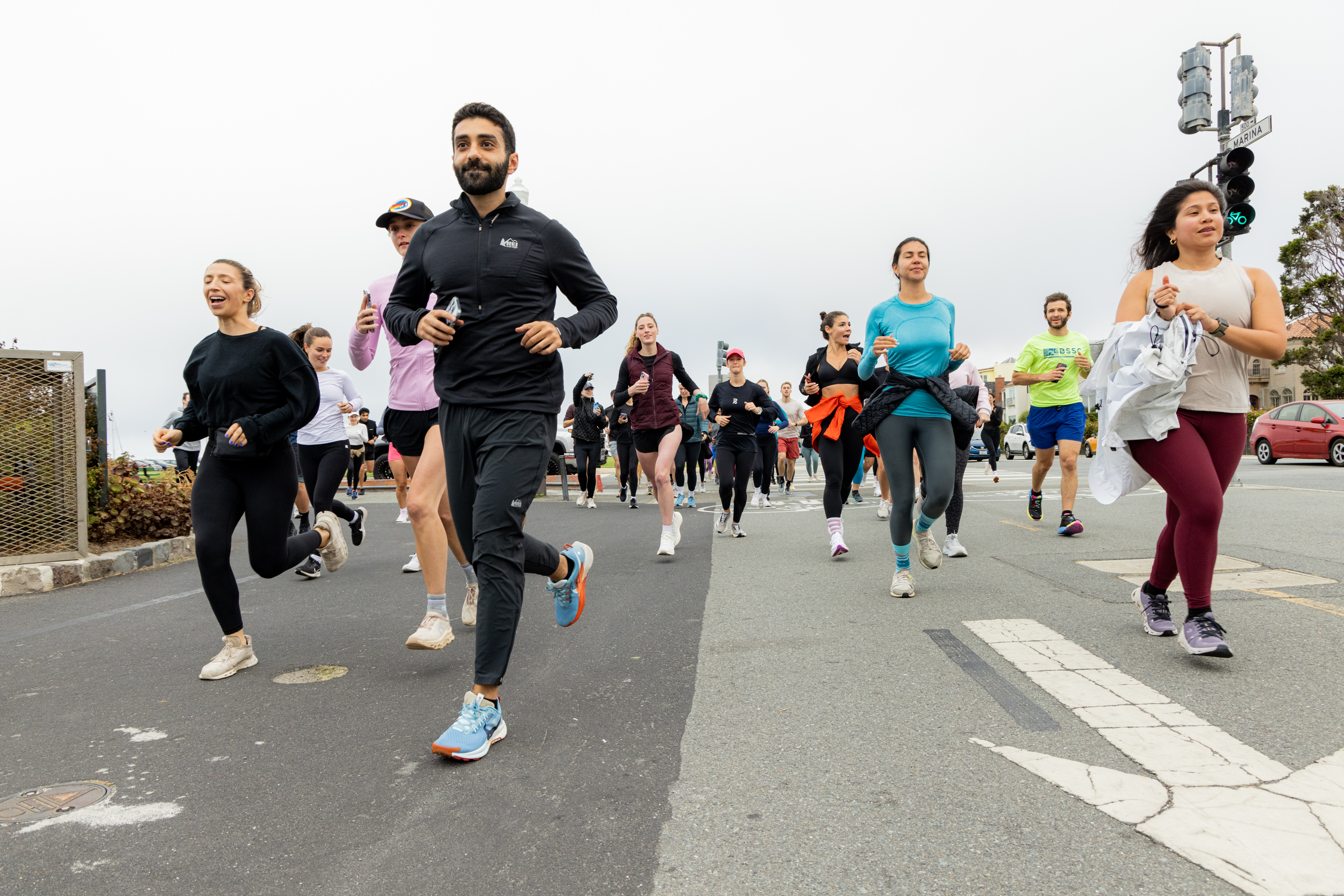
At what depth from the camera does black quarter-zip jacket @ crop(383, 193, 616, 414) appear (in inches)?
123

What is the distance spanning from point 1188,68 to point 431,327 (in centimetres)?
1073

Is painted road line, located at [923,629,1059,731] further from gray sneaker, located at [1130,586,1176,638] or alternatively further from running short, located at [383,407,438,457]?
running short, located at [383,407,438,457]

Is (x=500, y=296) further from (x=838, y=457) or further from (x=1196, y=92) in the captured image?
(x=1196, y=92)

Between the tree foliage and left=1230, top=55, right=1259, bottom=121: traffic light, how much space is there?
30.2 m

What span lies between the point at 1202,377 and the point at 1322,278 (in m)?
40.1

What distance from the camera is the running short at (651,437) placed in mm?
7746

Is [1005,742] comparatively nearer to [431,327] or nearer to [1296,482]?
[431,327]

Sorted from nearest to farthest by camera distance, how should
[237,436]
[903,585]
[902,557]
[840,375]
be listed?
[237,436]
[903,585]
[902,557]
[840,375]

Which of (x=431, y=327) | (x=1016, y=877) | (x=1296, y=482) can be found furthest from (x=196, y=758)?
(x=1296, y=482)

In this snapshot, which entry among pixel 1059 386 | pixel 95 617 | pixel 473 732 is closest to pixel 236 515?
pixel 473 732

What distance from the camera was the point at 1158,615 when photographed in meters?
4.01

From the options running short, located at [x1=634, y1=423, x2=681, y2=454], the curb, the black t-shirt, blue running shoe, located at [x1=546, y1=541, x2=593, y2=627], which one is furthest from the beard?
the black t-shirt

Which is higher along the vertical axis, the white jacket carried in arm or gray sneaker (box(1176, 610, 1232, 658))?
the white jacket carried in arm

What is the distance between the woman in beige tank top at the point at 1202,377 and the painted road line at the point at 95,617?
15.0 feet
